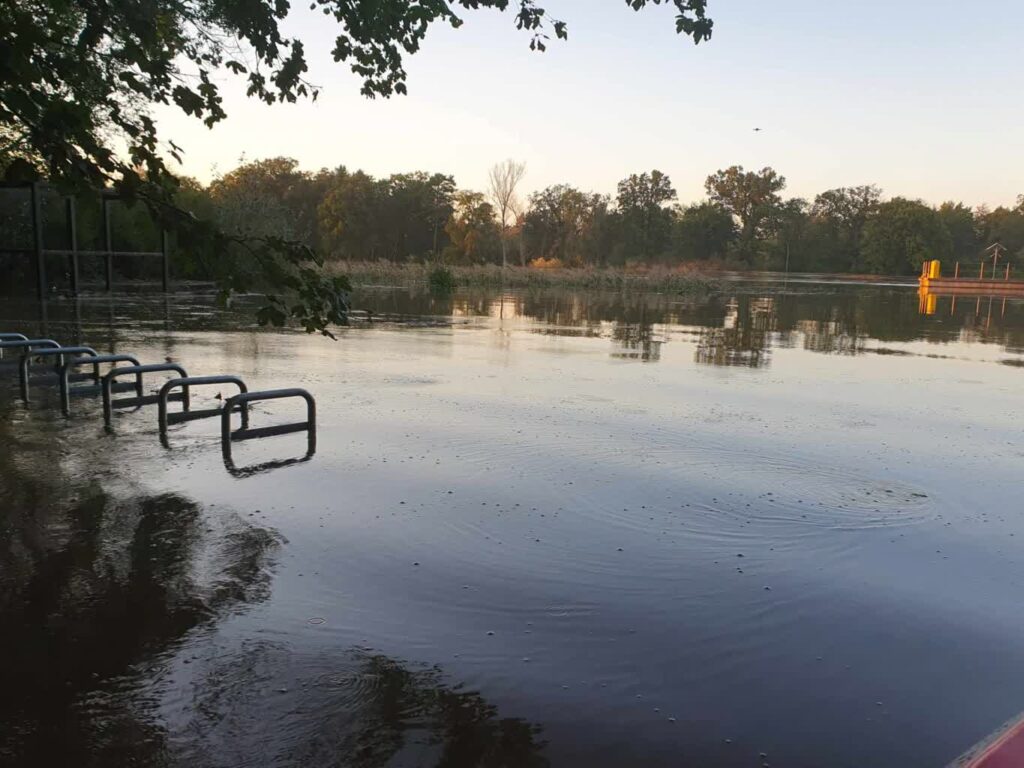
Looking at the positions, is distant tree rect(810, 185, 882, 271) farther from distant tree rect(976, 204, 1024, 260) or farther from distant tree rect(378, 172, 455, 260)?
distant tree rect(378, 172, 455, 260)

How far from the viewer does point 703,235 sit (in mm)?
96312

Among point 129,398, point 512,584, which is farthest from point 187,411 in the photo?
point 512,584

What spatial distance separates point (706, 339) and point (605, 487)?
12.8 meters

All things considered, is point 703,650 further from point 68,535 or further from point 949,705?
point 68,535

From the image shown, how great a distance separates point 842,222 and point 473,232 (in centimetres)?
5304

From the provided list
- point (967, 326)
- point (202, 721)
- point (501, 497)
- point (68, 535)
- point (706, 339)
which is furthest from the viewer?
point (967, 326)

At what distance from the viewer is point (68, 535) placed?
16.7ft

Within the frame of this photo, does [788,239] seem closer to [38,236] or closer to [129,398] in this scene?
[38,236]

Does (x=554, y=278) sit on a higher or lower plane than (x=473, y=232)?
lower

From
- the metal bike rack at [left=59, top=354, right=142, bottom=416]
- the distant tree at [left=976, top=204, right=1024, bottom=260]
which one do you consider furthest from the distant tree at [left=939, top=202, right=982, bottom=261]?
the metal bike rack at [left=59, top=354, right=142, bottom=416]

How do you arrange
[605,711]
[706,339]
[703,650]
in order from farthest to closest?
[706,339] → [703,650] → [605,711]

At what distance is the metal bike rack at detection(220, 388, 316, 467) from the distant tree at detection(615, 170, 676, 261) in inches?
3432

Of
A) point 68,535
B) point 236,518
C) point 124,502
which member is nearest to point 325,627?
point 236,518

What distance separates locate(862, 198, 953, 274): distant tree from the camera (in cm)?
8994
